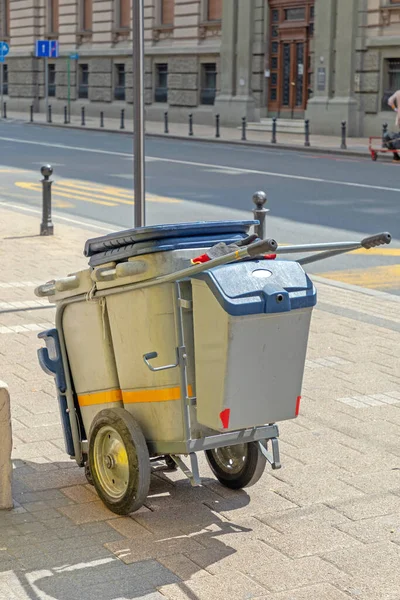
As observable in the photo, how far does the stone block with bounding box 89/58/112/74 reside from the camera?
4748 cm

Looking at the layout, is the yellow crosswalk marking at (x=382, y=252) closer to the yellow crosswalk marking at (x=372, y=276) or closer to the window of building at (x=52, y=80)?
the yellow crosswalk marking at (x=372, y=276)

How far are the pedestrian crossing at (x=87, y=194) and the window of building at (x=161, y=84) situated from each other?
2326 centimetres

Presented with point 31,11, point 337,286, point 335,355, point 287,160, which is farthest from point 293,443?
point 31,11

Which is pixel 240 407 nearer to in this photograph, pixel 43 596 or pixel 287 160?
pixel 43 596

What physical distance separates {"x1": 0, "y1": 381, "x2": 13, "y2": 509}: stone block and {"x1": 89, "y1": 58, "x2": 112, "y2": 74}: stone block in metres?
43.5

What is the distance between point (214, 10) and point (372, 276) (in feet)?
104

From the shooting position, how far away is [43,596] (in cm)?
437

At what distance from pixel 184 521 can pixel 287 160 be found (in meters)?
23.0

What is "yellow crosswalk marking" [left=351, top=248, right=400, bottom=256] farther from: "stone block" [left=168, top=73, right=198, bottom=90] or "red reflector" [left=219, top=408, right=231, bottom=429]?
"stone block" [left=168, top=73, right=198, bottom=90]

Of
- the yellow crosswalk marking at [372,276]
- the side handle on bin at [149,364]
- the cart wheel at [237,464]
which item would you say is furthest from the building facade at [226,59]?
the side handle on bin at [149,364]

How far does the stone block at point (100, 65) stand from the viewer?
47.5m

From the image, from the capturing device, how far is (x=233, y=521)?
5.16 metres

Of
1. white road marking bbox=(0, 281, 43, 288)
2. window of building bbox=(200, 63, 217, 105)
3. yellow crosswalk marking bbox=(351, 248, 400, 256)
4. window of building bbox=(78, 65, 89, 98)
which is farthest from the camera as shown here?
window of building bbox=(78, 65, 89, 98)

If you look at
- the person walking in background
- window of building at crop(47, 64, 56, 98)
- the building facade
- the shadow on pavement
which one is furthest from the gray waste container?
window of building at crop(47, 64, 56, 98)
